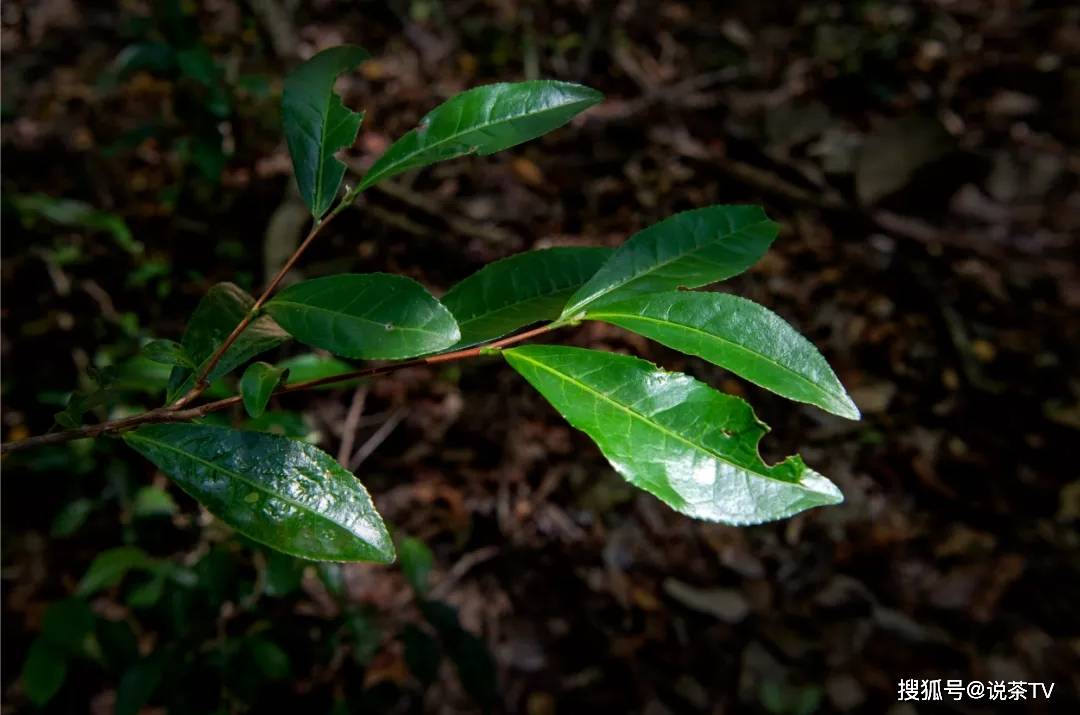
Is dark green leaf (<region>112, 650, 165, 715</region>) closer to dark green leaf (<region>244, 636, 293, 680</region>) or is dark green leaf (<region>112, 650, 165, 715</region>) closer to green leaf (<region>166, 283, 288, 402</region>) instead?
dark green leaf (<region>244, 636, 293, 680</region>)

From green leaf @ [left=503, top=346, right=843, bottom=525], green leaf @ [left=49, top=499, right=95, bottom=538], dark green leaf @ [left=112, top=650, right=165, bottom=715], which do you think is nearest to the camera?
green leaf @ [left=503, top=346, right=843, bottom=525]

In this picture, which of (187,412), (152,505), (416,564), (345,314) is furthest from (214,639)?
(345,314)

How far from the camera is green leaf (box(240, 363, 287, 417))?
67 centimetres

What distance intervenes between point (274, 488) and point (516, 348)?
0.27m

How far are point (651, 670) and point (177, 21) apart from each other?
209 cm

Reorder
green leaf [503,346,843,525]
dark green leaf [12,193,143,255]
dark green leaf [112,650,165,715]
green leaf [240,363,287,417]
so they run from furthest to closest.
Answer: dark green leaf [12,193,143,255] < dark green leaf [112,650,165,715] < green leaf [240,363,287,417] < green leaf [503,346,843,525]

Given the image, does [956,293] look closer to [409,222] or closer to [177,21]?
[409,222]

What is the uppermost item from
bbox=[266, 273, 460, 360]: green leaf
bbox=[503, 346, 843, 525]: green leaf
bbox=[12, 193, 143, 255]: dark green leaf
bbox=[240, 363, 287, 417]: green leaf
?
bbox=[266, 273, 460, 360]: green leaf

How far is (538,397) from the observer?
2.27 metres

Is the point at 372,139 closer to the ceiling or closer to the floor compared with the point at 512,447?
closer to the ceiling

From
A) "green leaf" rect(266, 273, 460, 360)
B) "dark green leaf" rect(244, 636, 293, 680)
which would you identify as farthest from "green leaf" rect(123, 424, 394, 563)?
"dark green leaf" rect(244, 636, 293, 680)

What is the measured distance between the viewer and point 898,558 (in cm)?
204

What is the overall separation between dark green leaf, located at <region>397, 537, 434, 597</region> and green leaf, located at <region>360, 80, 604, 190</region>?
0.98m

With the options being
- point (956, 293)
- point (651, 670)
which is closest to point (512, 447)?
point (651, 670)
